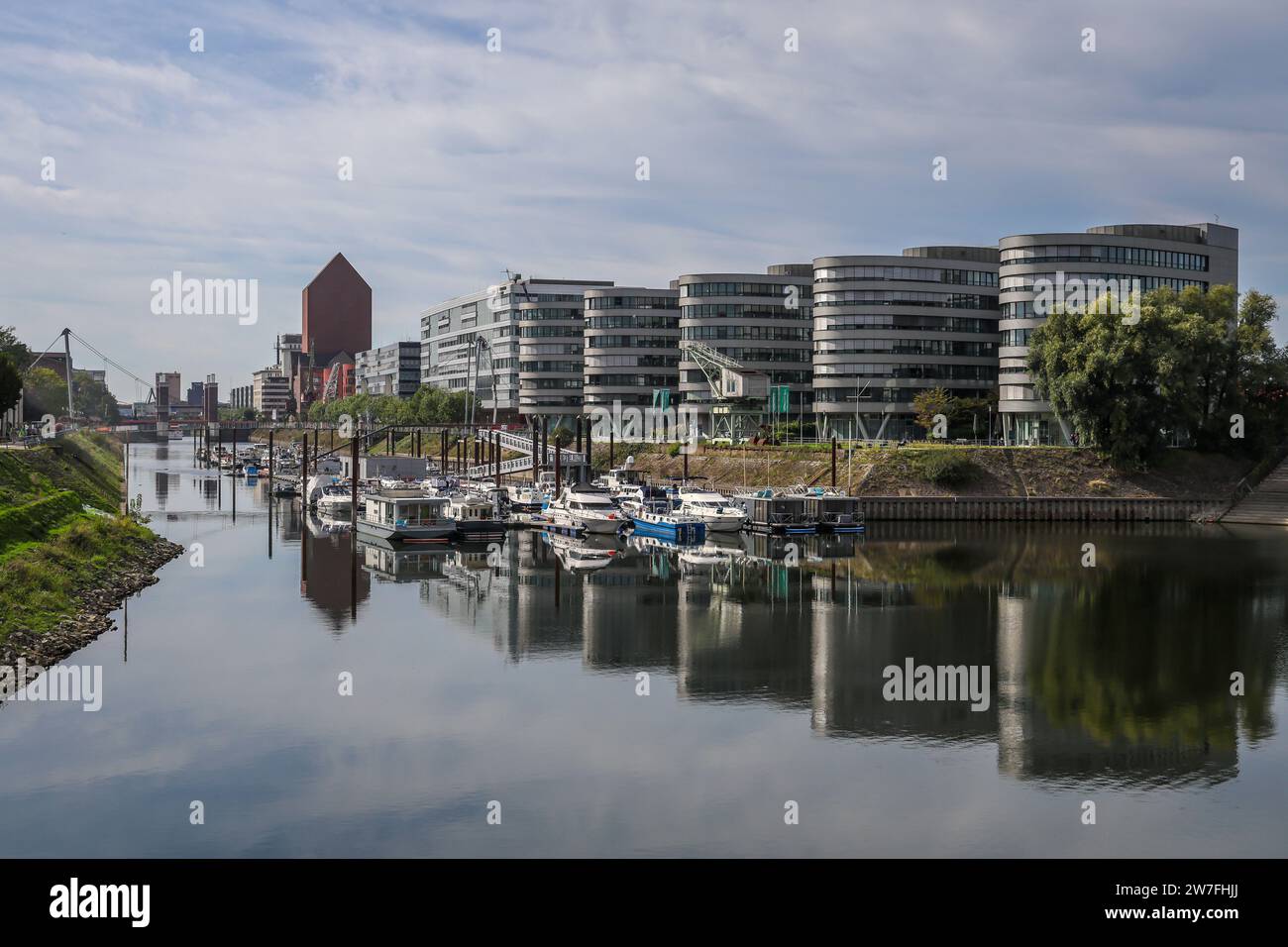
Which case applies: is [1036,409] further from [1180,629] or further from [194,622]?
[194,622]

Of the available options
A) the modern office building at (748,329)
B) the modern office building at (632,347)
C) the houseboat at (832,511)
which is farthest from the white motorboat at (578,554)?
the modern office building at (632,347)

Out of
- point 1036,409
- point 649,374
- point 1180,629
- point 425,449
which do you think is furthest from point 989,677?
point 425,449

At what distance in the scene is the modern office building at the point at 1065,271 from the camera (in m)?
122

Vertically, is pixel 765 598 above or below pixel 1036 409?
below

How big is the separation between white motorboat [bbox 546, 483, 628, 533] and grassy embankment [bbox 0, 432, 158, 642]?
29341 millimetres

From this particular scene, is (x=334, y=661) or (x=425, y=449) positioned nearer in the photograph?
(x=334, y=661)

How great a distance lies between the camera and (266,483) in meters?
153

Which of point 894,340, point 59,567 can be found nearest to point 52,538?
point 59,567

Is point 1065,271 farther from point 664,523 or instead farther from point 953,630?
point 953,630

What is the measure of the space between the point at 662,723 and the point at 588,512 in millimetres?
52759

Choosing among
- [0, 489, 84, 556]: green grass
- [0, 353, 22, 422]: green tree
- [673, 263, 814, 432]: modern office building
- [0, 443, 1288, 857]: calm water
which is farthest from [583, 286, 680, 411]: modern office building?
[0, 443, 1288, 857]: calm water

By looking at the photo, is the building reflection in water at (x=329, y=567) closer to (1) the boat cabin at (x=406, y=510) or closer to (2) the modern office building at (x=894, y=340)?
(1) the boat cabin at (x=406, y=510)

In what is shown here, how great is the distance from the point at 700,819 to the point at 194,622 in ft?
103

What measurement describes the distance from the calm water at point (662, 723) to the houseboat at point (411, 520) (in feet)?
54.5
